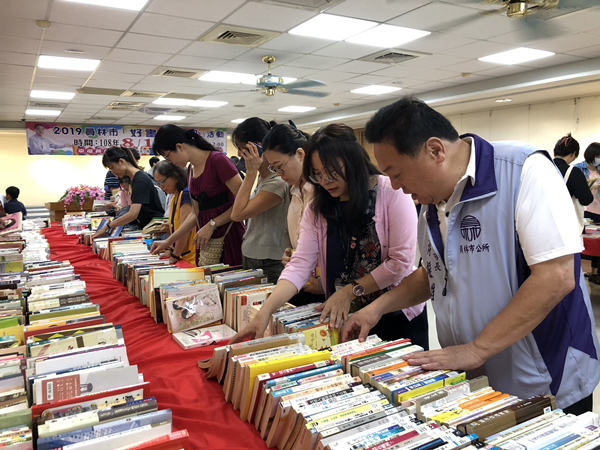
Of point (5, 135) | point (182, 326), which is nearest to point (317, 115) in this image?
point (5, 135)

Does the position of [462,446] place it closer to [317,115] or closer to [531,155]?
[531,155]

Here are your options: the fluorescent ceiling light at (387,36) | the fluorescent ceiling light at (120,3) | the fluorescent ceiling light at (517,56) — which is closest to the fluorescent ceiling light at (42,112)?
the fluorescent ceiling light at (120,3)

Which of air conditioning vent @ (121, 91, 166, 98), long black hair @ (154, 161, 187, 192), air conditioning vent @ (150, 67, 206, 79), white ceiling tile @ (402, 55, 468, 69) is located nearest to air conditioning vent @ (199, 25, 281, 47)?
air conditioning vent @ (150, 67, 206, 79)

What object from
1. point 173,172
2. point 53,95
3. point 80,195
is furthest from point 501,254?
point 53,95

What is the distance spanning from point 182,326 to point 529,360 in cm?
115

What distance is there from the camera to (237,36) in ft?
16.3

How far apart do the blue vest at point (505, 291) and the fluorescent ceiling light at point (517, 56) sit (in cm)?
566

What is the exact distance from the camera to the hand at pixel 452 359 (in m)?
1.05

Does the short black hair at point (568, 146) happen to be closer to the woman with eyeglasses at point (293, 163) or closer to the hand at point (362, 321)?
the woman with eyeglasses at point (293, 163)

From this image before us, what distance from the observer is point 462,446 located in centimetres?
78

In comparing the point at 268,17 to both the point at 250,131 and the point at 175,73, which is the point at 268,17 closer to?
the point at 250,131

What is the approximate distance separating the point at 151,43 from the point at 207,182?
3395 millimetres

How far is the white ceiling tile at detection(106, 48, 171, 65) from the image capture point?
5.50m

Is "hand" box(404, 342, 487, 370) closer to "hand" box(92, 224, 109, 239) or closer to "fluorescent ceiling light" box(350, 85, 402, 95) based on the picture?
"hand" box(92, 224, 109, 239)
